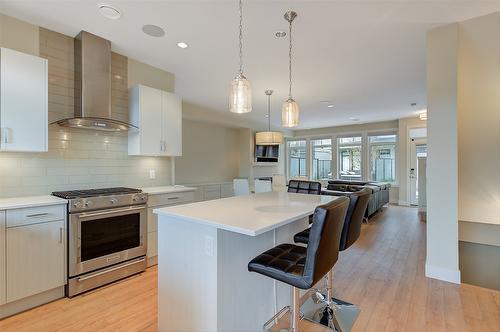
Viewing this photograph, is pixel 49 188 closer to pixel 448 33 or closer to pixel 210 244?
pixel 210 244

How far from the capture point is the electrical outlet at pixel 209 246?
4.88 feet

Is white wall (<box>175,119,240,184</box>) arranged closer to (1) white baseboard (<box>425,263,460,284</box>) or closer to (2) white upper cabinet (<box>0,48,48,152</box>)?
(2) white upper cabinet (<box>0,48,48,152</box>)

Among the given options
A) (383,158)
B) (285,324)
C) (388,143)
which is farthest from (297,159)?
(285,324)

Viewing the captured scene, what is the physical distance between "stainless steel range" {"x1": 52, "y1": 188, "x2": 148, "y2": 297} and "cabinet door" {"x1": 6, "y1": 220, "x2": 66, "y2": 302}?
90mm

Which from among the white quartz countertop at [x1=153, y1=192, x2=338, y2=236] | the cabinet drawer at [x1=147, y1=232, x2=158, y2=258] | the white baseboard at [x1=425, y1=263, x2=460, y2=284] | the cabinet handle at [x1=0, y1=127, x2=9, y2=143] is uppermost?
the cabinet handle at [x1=0, y1=127, x2=9, y2=143]

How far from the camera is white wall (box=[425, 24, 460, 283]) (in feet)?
8.32

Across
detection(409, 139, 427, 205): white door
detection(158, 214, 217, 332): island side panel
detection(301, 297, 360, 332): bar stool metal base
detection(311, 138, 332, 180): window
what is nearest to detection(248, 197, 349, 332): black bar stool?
detection(158, 214, 217, 332): island side panel

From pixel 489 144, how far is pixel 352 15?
2189 millimetres

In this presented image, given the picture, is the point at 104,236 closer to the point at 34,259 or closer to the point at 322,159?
the point at 34,259

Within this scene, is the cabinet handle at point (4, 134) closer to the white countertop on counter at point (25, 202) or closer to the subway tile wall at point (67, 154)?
the subway tile wall at point (67, 154)

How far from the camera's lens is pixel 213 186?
22.0 ft

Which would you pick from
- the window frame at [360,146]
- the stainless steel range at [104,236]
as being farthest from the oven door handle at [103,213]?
the window frame at [360,146]

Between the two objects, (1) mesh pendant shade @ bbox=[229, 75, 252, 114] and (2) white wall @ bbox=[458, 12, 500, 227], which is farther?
(2) white wall @ bbox=[458, 12, 500, 227]

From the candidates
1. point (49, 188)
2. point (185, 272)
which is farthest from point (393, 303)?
point (49, 188)
